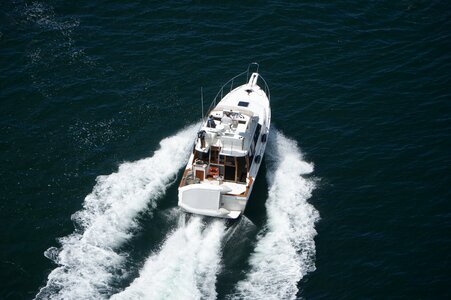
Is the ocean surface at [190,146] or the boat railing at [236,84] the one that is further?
the boat railing at [236,84]

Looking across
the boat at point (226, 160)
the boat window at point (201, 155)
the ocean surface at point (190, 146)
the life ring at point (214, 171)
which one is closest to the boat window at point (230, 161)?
the boat at point (226, 160)

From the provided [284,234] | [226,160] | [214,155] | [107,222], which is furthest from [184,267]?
[214,155]

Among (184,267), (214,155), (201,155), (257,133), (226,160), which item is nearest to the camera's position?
(184,267)

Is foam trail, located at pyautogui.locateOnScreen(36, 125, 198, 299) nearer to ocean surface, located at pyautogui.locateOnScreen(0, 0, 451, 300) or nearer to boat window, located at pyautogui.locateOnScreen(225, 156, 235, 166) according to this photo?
ocean surface, located at pyautogui.locateOnScreen(0, 0, 451, 300)

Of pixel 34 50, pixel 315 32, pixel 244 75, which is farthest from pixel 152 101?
pixel 315 32

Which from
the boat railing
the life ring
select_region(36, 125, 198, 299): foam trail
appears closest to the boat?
the life ring

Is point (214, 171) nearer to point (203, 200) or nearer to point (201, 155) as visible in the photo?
point (201, 155)

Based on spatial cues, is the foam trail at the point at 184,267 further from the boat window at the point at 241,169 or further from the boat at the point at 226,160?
the boat window at the point at 241,169
